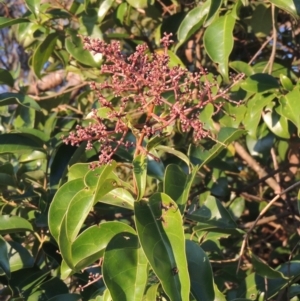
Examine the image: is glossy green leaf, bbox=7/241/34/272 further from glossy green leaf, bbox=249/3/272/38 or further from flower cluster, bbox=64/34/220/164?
glossy green leaf, bbox=249/3/272/38

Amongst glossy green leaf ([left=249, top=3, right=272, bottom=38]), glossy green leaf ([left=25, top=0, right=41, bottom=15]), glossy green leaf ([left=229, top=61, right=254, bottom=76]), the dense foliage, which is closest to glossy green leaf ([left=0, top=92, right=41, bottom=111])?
the dense foliage

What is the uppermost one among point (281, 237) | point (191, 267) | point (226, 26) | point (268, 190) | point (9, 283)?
point (226, 26)

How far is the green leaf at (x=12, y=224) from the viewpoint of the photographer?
107 centimetres

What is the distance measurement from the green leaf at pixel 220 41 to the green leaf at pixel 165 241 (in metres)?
0.43

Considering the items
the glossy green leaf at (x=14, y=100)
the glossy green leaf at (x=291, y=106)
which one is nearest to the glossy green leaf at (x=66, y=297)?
the glossy green leaf at (x=14, y=100)

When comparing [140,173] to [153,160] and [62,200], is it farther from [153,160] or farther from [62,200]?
[153,160]

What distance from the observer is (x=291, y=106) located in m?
1.14

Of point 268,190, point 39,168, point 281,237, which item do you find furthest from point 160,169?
point 281,237

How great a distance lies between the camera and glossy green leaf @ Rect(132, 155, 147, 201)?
85 centimetres

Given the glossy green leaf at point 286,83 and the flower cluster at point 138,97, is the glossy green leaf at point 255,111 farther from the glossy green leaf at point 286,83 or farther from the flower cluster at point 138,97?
the flower cluster at point 138,97

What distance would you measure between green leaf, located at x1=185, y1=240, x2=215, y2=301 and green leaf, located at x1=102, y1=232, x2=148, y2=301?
0.23 ft

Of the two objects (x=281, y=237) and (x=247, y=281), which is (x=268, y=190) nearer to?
(x=281, y=237)

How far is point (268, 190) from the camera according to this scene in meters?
1.68

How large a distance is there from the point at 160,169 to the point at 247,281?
253mm
